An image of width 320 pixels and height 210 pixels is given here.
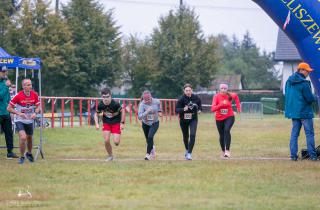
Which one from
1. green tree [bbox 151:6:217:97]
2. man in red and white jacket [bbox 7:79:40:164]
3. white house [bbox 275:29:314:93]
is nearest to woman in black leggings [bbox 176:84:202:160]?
man in red and white jacket [bbox 7:79:40:164]

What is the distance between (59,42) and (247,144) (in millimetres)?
29637

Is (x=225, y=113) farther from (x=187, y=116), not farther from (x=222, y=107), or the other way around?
(x=187, y=116)

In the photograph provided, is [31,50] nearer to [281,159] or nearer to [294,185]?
[281,159]

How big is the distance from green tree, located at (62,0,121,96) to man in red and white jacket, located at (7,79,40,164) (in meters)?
37.2

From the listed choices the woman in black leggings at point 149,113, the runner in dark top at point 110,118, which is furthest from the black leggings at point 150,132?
the runner in dark top at point 110,118

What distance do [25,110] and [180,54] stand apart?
45.5 meters

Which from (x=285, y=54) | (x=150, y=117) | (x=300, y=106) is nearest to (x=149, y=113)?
(x=150, y=117)

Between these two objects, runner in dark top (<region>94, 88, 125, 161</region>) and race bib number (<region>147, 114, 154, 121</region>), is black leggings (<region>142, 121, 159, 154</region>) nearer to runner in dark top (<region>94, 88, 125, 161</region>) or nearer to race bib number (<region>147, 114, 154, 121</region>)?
race bib number (<region>147, 114, 154, 121</region>)

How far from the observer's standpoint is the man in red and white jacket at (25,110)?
16531 mm

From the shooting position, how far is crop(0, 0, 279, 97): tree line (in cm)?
4909

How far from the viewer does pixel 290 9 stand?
1659cm

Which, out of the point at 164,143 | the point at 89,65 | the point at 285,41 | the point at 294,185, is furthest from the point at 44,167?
the point at 285,41

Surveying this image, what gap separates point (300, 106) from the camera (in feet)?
55.1

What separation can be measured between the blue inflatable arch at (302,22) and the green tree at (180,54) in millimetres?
44188
